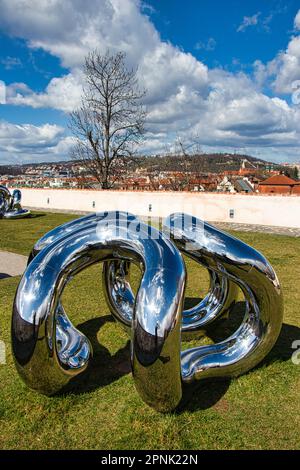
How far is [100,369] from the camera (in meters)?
4.98

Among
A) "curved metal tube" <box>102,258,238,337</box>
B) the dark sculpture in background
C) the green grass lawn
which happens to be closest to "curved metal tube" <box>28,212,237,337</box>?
"curved metal tube" <box>102,258,238,337</box>

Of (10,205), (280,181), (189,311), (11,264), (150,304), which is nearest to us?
(150,304)

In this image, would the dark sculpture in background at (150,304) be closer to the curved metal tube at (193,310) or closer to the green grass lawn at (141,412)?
the green grass lawn at (141,412)

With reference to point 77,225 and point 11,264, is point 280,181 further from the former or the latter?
point 77,225

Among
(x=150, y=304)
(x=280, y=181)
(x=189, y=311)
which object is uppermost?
(x=150, y=304)

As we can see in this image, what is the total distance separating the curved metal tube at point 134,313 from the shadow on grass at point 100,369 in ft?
0.79

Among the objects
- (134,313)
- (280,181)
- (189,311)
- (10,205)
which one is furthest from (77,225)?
(280,181)

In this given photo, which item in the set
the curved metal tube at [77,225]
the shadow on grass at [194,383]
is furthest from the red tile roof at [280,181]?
the curved metal tube at [77,225]

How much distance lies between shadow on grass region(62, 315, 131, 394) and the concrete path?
4.79 meters

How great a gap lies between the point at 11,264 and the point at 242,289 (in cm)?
816

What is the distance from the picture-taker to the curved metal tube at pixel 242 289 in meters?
4.11

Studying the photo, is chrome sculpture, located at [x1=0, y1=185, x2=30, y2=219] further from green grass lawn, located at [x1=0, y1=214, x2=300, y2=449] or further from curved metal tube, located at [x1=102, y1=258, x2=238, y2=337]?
curved metal tube, located at [x1=102, y1=258, x2=238, y2=337]

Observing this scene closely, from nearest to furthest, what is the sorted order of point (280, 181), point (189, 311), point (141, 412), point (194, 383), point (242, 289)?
1. point (141, 412)
2. point (194, 383)
3. point (242, 289)
4. point (189, 311)
5. point (280, 181)
